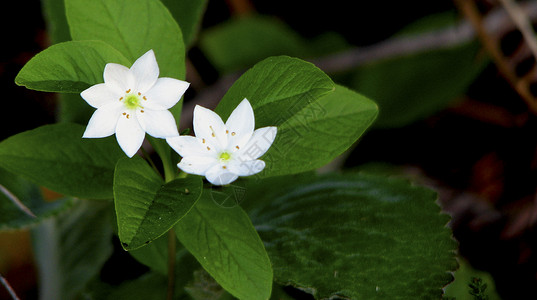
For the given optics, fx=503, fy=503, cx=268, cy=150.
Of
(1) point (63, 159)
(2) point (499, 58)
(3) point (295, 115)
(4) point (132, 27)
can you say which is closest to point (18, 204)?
(1) point (63, 159)

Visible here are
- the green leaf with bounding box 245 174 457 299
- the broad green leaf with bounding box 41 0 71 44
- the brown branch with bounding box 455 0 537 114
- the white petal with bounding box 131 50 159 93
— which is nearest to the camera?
the white petal with bounding box 131 50 159 93

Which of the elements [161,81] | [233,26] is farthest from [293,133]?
[233,26]

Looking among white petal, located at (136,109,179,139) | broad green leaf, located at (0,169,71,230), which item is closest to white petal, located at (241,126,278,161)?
white petal, located at (136,109,179,139)

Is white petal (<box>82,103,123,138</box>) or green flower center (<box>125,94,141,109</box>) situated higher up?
green flower center (<box>125,94,141,109</box>)

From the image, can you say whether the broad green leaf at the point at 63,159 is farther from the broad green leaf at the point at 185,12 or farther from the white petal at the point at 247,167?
the broad green leaf at the point at 185,12

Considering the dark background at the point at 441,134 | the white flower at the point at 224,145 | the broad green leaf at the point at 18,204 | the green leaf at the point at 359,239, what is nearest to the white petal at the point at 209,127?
the white flower at the point at 224,145

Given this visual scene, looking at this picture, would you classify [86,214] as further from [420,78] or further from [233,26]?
[420,78]

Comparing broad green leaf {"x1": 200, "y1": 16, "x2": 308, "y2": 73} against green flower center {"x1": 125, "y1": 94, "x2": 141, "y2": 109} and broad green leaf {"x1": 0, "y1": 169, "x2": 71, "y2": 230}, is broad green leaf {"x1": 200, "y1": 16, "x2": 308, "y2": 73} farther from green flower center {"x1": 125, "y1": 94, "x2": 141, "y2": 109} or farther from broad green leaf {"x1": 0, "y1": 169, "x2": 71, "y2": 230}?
green flower center {"x1": 125, "y1": 94, "x2": 141, "y2": 109}
